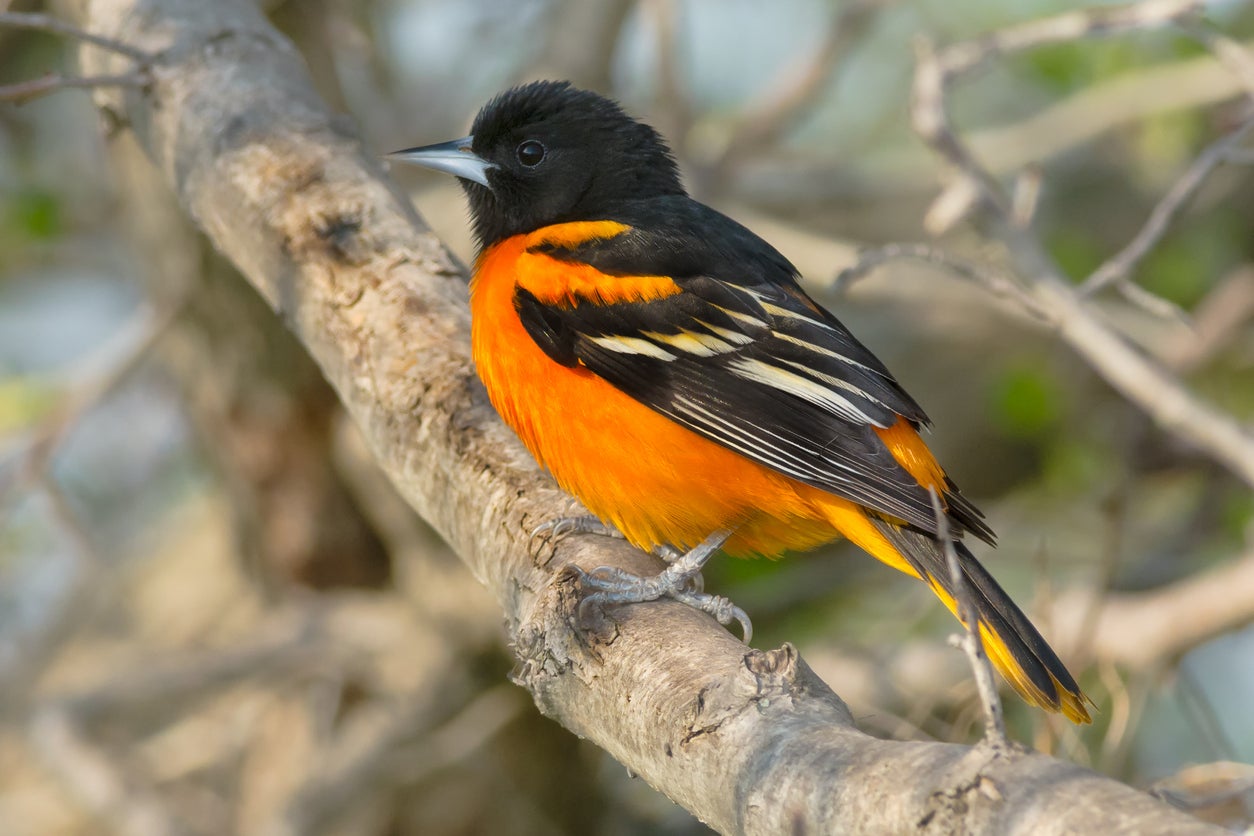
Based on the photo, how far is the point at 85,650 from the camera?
6.42 meters

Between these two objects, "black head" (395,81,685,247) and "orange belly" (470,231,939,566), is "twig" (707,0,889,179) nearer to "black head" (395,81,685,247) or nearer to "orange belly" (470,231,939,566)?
"black head" (395,81,685,247)

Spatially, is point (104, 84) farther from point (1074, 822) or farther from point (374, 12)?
point (374, 12)

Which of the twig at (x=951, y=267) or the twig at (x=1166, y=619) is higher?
the twig at (x=951, y=267)

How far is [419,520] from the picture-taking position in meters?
5.22

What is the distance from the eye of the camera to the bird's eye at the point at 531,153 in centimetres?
397

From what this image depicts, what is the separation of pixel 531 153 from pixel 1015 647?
83.0 inches

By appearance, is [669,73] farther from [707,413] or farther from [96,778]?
[96,778]

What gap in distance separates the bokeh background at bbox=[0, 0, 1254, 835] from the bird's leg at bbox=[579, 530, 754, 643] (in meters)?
1.04

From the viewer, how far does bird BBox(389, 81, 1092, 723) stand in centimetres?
299

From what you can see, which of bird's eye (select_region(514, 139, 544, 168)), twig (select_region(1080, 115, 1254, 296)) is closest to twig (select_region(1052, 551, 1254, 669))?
twig (select_region(1080, 115, 1254, 296))

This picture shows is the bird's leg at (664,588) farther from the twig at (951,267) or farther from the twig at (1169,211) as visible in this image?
the twig at (1169,211)

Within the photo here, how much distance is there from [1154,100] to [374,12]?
376 centimetres

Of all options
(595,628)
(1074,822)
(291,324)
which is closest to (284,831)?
(291,324)

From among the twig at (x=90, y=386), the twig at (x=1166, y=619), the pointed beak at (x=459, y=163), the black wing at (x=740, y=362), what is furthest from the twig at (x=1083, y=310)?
the twig at (x=90, y=386)
